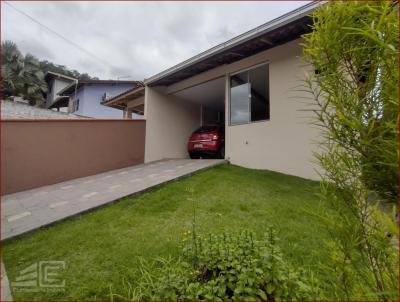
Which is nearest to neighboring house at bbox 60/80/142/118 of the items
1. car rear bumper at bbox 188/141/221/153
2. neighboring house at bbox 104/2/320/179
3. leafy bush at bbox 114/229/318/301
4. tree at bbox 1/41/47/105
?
tree at bbox 1/41/47/105

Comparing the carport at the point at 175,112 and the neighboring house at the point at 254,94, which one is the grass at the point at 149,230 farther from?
the carport at the point at 175,112

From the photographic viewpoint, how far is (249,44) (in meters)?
6.80

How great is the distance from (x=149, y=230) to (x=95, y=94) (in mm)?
18589

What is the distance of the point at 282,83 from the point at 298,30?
1.38 metres

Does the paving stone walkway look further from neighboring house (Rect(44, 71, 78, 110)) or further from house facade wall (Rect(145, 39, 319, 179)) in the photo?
neighboring house (Rect(44, 71, 78, 110))

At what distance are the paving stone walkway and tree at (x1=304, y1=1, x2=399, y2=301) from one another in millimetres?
4343

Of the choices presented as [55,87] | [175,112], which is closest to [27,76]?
[55,87]

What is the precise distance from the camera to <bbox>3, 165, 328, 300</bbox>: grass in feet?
7.90

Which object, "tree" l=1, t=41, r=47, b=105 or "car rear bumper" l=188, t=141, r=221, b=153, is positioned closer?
"car rear bumper" l=188, t=141, r=221, b=153

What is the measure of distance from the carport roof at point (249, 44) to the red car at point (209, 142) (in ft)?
7.70

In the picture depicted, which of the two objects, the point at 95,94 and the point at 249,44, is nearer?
the point at 249,44

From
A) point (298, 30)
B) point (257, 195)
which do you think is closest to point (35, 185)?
point (257, 195)

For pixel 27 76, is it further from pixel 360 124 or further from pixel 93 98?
pixel 360 124

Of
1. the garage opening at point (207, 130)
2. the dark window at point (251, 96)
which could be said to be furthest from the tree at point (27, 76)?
the dark window at point (251, 96)
